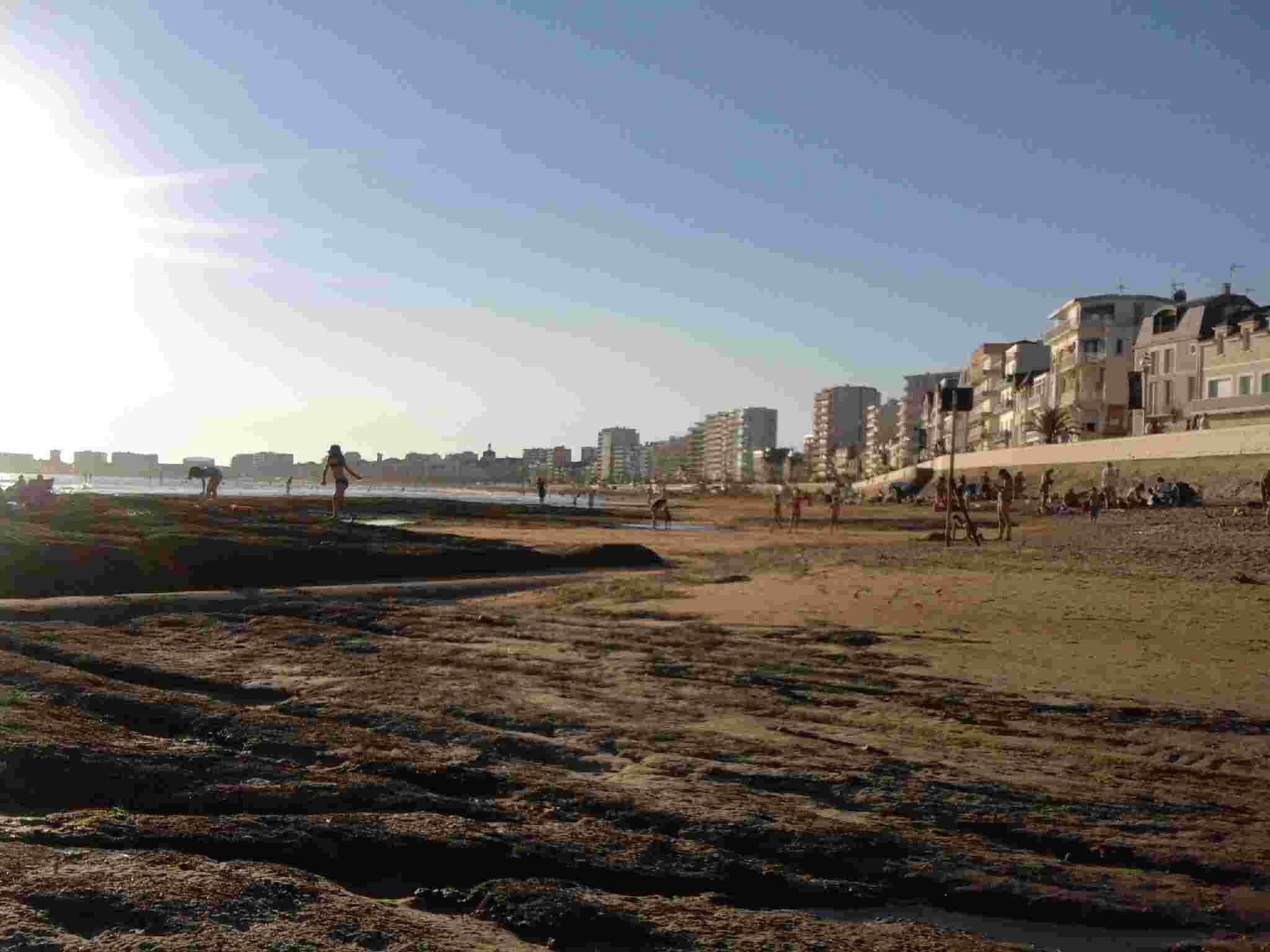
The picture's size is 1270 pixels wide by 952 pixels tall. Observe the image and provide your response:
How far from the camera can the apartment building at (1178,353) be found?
61.9m

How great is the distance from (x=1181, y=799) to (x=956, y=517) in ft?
→ 83.2

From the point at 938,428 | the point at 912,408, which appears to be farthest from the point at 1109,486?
the point at 912,408

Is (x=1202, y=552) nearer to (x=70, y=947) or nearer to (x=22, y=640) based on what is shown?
(x=22, y=640)

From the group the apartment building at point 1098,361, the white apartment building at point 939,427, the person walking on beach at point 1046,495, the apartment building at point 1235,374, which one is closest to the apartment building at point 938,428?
the white apartment building at point 939,427

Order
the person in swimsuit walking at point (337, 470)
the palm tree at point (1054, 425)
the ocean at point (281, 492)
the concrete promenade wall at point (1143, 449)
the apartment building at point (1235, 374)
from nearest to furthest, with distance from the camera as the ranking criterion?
the person in swimsuit walking at point (337, 470)
the concrete promenade wall at point (1143, 449)
the apartment building at point (1235, 374)
the palm tree at point (1054, 425)
the ocean at point (281, 492)

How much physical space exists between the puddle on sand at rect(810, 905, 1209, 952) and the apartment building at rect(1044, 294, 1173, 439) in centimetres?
7578

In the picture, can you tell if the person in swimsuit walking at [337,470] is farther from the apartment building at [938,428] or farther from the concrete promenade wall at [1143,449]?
the apartment building at [938,428]

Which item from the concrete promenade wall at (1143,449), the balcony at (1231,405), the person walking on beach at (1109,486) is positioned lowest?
the person walking on beach at (1109,486)

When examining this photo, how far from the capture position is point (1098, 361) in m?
77.7

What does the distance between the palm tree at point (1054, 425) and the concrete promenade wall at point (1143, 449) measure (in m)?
4.82

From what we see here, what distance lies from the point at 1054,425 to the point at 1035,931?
75725 mm

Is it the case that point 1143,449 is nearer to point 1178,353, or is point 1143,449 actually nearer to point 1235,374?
point 1235,374

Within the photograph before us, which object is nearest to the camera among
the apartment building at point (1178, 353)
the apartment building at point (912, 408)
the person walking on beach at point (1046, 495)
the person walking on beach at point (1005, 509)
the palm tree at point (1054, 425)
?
the person walking on beach at point (1005, 509)

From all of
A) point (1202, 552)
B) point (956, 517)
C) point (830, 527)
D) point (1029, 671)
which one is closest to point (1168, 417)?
point (830, 527)
